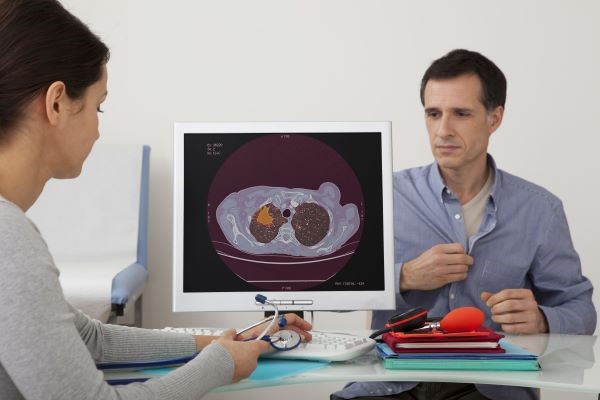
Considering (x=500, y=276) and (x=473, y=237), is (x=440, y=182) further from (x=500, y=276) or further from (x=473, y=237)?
(x=500, y=276)

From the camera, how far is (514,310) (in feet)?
6.15

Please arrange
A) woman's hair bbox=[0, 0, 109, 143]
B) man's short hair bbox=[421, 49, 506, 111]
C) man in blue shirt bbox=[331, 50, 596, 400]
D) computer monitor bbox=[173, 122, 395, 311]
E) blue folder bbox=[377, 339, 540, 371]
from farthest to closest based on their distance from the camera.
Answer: man's short hair bbox=[421, 49, 506, 111], man in blue shirt bbox=[331, 50, 596, 400], computer monitor bbox=[173, 122, 395, 311], blue folder bbox=[377, 339, 540, 371], woman's hair bbox=[0, 0, 109, 143]

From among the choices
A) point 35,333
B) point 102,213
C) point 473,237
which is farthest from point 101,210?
point 35,333

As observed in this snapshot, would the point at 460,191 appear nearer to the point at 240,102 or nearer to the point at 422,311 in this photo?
the point at 422,311

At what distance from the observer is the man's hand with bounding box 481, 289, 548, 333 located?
187 centimetres

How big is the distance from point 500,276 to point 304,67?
1.72m

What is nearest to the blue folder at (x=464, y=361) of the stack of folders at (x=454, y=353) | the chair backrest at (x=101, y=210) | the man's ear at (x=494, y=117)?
the stack of folders at (x=454, y=353)

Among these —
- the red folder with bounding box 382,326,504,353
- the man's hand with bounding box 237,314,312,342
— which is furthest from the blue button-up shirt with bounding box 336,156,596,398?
the red folder with bounding box 382,326,504,353

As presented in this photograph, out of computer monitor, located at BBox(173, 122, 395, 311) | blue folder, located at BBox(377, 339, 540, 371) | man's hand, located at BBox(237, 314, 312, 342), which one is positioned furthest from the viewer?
computer monitor, located at BBox(173, 122, 395, 311)

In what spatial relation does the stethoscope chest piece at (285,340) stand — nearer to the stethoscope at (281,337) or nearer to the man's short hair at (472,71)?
the stethoscope at (281,337)

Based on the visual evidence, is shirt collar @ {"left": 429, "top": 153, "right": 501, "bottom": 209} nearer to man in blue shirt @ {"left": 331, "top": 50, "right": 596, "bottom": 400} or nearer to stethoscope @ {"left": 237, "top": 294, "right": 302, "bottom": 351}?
man in blue shirt @ {"left": 331, "top": 50, "right": 596, "bottom": 400}

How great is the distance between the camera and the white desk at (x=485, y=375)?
1.43 meters

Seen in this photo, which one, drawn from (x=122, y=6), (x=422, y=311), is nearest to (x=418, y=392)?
(x=422, y=311)

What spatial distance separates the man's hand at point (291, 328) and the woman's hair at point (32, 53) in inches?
24.1
